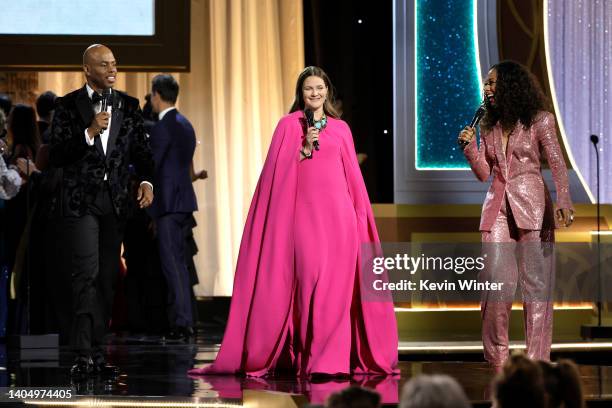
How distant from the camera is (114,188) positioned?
4.96m

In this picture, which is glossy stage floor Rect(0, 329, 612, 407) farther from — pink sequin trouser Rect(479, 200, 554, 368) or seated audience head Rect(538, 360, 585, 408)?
seated audience head Rect(538, 360, 585, 408)

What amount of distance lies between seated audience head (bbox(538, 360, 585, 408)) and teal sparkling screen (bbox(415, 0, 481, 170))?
192 inches

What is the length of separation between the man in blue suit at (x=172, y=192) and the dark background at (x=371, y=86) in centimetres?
128

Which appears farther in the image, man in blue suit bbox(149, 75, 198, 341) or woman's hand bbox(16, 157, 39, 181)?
man in blue suit bbox(149, 75, 198, 341)

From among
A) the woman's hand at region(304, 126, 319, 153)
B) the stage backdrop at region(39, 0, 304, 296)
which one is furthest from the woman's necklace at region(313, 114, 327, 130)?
the stage backdrop at region(39, 0, 304, 296)

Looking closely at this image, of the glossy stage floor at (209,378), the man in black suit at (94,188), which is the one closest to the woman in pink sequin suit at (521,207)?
the glossy stage floor at (209,378)

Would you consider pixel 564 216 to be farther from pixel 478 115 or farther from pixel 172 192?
pixel 172 192

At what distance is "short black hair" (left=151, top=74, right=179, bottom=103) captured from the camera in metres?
7.11

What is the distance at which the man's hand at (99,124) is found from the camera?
4.83m

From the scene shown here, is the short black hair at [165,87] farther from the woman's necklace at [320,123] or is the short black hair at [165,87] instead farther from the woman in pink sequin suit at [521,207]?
the woman in pink sequin suit at [521,207]

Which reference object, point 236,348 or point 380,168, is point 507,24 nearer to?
point 380,168

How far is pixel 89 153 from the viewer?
4.95 metres

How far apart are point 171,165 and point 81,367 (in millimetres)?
2303

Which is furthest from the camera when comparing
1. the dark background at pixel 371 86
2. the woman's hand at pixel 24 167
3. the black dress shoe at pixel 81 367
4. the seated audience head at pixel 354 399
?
the dark background at pixel 371 86
